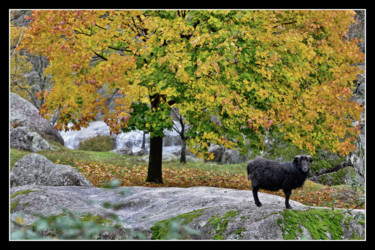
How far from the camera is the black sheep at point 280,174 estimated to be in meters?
7.82

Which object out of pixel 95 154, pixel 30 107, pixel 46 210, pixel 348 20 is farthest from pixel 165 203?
pixel 30 107

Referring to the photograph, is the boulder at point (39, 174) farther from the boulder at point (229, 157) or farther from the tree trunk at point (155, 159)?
the boulder at point (229, 157)

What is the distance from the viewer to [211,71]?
10695 millimetres

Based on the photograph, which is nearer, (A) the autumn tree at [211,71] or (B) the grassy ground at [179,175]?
(A) the autumn tree at [211,71]

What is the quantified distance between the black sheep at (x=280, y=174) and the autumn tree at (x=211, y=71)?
96.3 inches

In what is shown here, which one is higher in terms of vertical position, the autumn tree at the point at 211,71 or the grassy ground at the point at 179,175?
the autumn tree at the point at 211,71

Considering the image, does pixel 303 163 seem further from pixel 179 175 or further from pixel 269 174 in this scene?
pixel 179 175

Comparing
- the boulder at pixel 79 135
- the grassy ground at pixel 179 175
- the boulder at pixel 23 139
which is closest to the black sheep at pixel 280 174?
the grassy ground at pixel 179 175

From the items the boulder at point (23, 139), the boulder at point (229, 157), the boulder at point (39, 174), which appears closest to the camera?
the boulder at point (39, 174)

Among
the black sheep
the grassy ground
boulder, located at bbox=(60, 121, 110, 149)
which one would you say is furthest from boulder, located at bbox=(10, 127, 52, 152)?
the black sheep

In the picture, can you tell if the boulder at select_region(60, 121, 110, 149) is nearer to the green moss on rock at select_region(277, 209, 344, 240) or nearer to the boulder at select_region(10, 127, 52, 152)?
the boulder at select_region(10, 127, 52, 152)

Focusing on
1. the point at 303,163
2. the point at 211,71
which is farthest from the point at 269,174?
the point at 211,71

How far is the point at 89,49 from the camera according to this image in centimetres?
1195

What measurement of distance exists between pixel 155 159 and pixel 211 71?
5149 millimetres
